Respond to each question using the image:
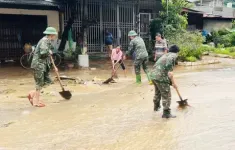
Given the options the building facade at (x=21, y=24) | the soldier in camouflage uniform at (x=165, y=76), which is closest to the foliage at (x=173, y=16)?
the building facade at (x=21, y=24)

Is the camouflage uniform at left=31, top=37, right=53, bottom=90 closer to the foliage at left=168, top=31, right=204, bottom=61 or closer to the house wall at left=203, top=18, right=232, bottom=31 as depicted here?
the foliage at left=168, top=31, right=204, bottom=61

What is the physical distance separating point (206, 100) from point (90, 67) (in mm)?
7569

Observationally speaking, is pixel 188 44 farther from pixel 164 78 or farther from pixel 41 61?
pixel 164 78

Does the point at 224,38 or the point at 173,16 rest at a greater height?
the point at 173,16

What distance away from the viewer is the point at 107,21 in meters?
18.1

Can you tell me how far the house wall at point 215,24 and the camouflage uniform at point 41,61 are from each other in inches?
871

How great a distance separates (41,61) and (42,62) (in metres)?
0.03

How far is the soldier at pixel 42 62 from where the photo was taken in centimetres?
742

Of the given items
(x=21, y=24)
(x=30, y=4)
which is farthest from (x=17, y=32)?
(x=30, y=4)

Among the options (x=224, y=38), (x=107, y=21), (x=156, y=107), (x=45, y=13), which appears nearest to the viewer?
(x=156, y=107)

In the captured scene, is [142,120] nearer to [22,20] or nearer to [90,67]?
[90,67]

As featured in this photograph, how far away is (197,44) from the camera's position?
17547 millimetres

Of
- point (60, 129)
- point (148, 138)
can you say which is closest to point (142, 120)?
point (148, 138)

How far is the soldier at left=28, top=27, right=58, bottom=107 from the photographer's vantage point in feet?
24.3
